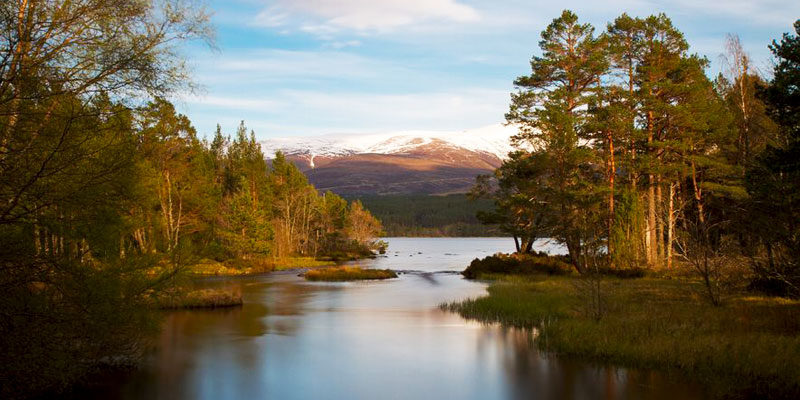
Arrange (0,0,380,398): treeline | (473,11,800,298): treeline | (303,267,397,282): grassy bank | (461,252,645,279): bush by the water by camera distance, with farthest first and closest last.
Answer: (303,267,397,282): grassy bank, (461,252,645,279): bush by the water, (473,11,800,298): treeline, (0,0,380,398): treeline

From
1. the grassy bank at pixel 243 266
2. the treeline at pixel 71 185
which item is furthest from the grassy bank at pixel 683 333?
the grassy bank at pixel 243 266

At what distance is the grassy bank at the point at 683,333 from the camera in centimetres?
1422

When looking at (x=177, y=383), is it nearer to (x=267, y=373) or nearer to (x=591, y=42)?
(x=267, y=373)

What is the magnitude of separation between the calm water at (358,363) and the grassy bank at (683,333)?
0.86 metres

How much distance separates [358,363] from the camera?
1884 centimetres

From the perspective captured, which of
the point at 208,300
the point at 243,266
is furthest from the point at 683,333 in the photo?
the point at 243,266

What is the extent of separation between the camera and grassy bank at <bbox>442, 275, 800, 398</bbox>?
14.2m

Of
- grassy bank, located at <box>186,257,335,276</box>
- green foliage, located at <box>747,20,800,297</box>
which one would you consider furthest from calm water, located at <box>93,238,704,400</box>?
grassy bank, located at <box>186,257,335,276</box>

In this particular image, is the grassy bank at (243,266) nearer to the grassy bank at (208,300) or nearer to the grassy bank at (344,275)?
the grassy bank at (344,275)

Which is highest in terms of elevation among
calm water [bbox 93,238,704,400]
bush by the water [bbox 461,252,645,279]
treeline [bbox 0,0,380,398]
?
treeline [bbox 0,0,380,398]

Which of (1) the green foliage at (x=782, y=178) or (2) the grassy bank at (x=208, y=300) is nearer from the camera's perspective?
(1) the green foliage at (x=782, y=178)

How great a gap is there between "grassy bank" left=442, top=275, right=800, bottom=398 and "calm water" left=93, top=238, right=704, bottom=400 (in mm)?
859

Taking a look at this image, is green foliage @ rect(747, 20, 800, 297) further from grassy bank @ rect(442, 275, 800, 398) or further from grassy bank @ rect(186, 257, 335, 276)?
grassy bank @ rect(186, 257, 335, 276)

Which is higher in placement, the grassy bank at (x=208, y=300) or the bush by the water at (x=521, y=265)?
the bush by the water at (x=521, y=265)
